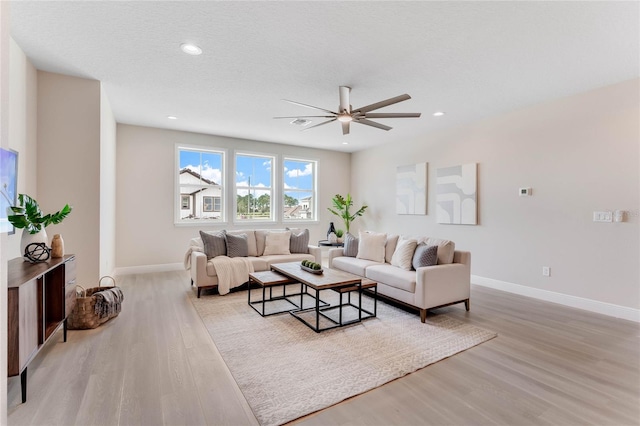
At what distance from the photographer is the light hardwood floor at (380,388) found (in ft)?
5.97

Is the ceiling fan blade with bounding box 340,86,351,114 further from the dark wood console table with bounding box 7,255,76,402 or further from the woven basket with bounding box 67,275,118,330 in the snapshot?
the woven basket with bounding box 67,275,118,330

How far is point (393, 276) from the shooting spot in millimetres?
3705

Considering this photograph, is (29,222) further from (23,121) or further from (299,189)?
(299,189)

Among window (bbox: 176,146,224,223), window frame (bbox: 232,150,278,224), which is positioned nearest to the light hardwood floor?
window (bbox: 176,146,224,223)

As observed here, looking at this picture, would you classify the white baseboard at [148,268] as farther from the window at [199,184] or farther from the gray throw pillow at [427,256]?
the gray throw pillow at [427,256]

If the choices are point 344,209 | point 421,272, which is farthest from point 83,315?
point 344,209

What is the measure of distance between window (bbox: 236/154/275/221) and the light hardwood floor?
3672 millimetres

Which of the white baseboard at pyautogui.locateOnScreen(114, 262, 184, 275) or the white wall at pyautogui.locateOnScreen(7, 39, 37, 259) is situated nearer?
the white wall at pyautogui.locateOnScreen(7, 39, 37, 259)

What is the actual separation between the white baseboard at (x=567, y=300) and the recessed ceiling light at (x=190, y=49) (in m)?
5.11

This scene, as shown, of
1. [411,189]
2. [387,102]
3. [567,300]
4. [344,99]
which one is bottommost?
[567,300]

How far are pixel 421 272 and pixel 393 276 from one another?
1.46 feet

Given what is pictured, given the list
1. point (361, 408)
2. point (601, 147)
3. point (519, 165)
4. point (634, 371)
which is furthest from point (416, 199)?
point (361, 408)

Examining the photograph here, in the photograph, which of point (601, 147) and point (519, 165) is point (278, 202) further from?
point (601, 147)

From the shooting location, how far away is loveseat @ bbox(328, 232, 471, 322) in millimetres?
3375
